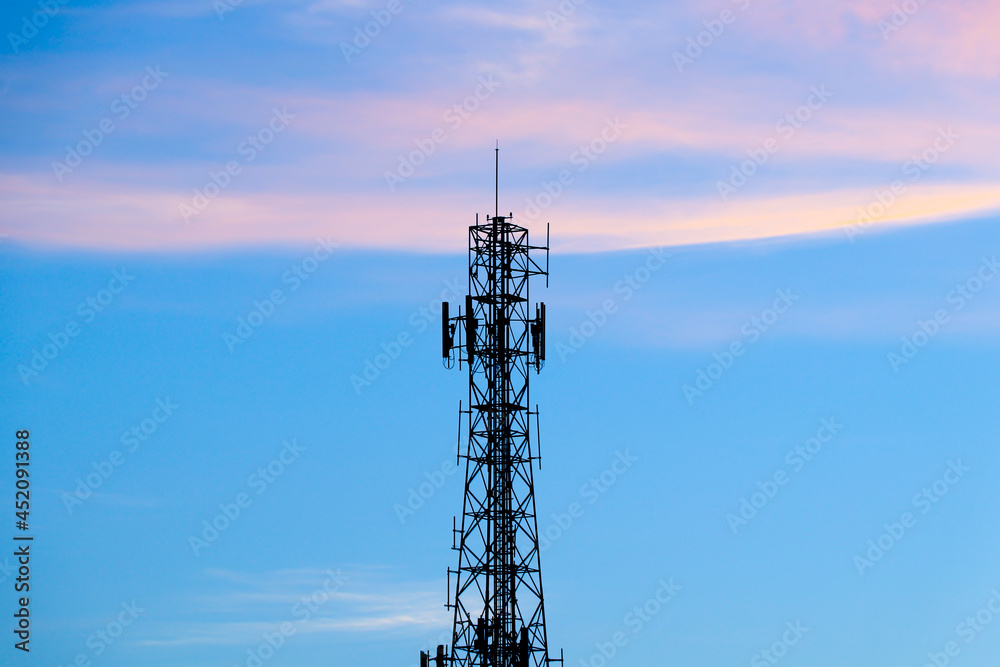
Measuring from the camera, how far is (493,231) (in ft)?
282

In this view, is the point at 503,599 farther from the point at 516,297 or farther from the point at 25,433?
the point at 25,433

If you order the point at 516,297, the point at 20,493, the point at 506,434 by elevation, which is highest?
→ the point at 516,297

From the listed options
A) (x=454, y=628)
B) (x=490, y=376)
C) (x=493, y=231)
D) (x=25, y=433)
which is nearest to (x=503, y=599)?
(x=454, y=628)

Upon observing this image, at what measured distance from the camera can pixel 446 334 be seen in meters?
85.5

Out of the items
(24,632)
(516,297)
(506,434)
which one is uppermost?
(516,297)

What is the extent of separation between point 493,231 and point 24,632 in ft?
89.5

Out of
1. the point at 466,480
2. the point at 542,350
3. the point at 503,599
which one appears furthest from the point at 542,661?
the point at 542,350

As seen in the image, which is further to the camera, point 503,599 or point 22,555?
point 503,599

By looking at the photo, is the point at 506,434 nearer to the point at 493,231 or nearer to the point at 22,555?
the point at 493,231

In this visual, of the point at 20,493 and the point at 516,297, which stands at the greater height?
the point at 516,297

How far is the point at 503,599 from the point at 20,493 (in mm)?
21656

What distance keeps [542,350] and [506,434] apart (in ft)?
14.1

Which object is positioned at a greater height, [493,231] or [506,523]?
[493,231]

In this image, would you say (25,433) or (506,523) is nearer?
(25,433)
